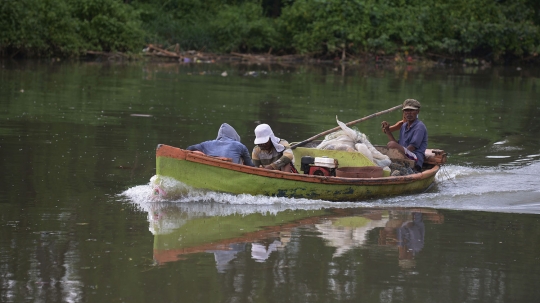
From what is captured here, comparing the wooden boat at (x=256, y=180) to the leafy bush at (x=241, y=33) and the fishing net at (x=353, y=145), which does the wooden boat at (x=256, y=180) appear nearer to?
the fishing net at (x=353, y=145)

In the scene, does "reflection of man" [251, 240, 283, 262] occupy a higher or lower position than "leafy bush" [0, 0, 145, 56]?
lower

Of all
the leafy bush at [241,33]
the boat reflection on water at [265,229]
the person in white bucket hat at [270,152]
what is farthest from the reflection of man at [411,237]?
the leafy bush at [241,33]

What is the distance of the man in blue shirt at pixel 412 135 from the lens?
11.8 metres

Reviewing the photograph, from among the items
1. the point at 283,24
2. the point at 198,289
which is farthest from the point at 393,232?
the point at 283,24

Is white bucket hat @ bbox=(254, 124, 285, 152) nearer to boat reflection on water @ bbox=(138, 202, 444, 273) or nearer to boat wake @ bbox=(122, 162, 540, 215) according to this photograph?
boat wake @ bbox=(122, 162, 540, 215)

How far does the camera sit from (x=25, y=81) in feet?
76.2

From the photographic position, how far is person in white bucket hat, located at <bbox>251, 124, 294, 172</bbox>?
10359 millimetres

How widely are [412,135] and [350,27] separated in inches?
1087

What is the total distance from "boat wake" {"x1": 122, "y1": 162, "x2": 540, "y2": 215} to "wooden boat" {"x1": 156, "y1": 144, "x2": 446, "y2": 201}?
0.09 meters

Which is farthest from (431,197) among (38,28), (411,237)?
(38,28)

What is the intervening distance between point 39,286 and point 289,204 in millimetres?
4016

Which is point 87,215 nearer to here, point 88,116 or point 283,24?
point 88,116

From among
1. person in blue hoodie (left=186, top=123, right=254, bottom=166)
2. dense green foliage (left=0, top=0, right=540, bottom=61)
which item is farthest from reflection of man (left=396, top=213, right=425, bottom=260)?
dense green foliage (left=0, top=0, right=540, bottom=61)

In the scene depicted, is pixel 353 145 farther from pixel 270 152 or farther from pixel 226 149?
pixel 226 149
